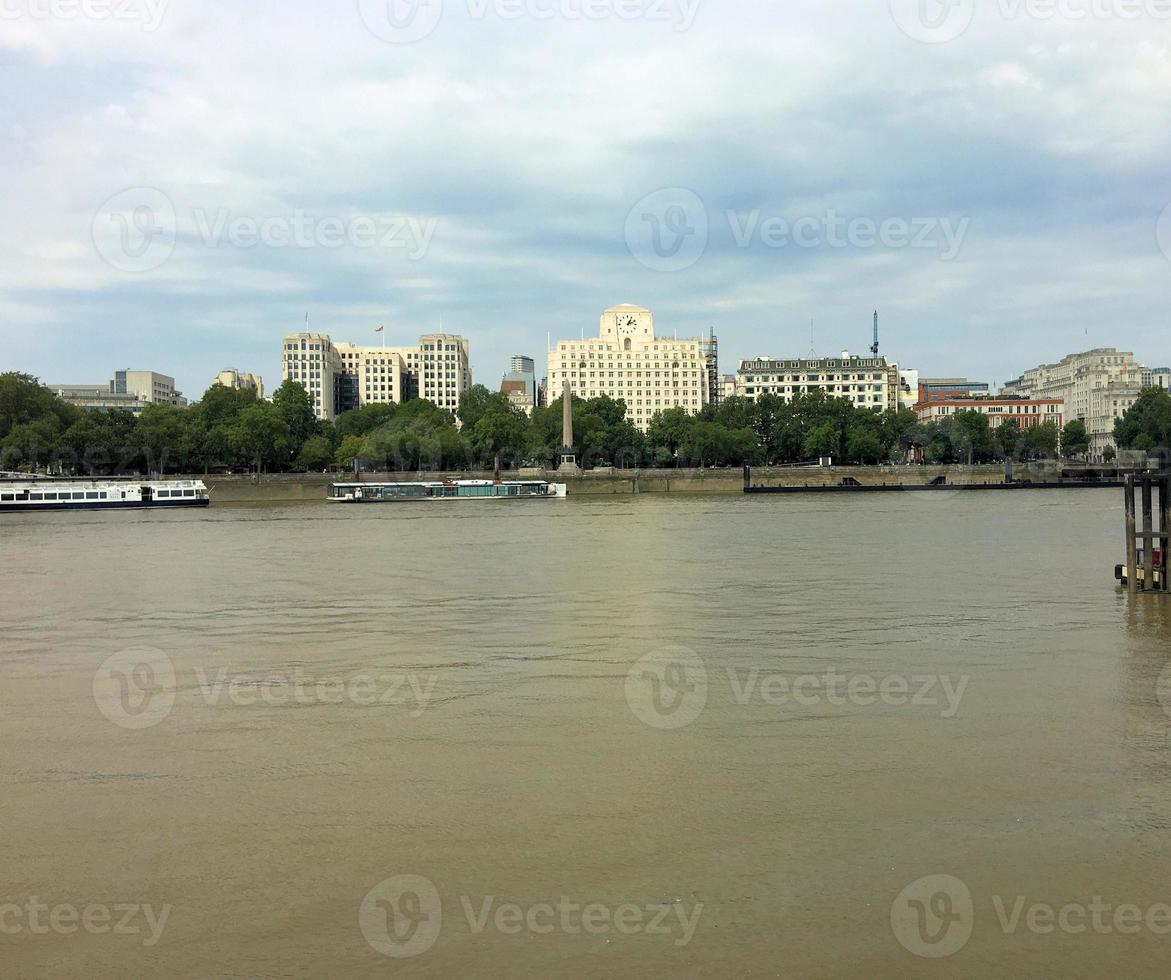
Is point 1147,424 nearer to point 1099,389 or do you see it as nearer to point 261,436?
point 1099,389

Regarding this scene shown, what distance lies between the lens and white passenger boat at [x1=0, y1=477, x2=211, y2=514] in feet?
249

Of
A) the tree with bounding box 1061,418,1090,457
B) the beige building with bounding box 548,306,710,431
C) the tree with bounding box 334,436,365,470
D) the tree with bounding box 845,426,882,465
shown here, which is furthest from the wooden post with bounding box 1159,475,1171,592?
the beige building with bounding box 548,306,710,431

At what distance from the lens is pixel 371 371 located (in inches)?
7328

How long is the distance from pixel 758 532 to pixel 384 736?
111ft

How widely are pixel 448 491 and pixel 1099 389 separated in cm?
12647

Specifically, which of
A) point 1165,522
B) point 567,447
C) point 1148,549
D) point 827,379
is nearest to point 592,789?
point 1148,549

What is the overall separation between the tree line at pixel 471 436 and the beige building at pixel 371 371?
Result: 37.4 meters

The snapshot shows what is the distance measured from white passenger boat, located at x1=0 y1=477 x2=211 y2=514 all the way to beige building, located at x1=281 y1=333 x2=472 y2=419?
302 feet

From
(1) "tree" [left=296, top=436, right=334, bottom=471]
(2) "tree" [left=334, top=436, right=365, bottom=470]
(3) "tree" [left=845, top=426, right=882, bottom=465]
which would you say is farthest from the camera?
(3) "tree" [left=845, top=426, right=882, bottom=465]

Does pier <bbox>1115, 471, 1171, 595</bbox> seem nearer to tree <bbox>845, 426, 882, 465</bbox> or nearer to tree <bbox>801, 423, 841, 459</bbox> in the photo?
tree <bbox>801, 423, 841, 459</bbox>

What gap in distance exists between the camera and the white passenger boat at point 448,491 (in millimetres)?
92688

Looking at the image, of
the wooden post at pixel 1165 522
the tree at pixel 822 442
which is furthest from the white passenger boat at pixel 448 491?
the wooden post at pixel 1165 522

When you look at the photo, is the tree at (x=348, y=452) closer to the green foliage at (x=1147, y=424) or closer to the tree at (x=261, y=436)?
the tree at (x=261, y=436)

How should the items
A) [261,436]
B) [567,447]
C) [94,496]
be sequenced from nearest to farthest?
[94,496]
[261,436]
[567,447]
